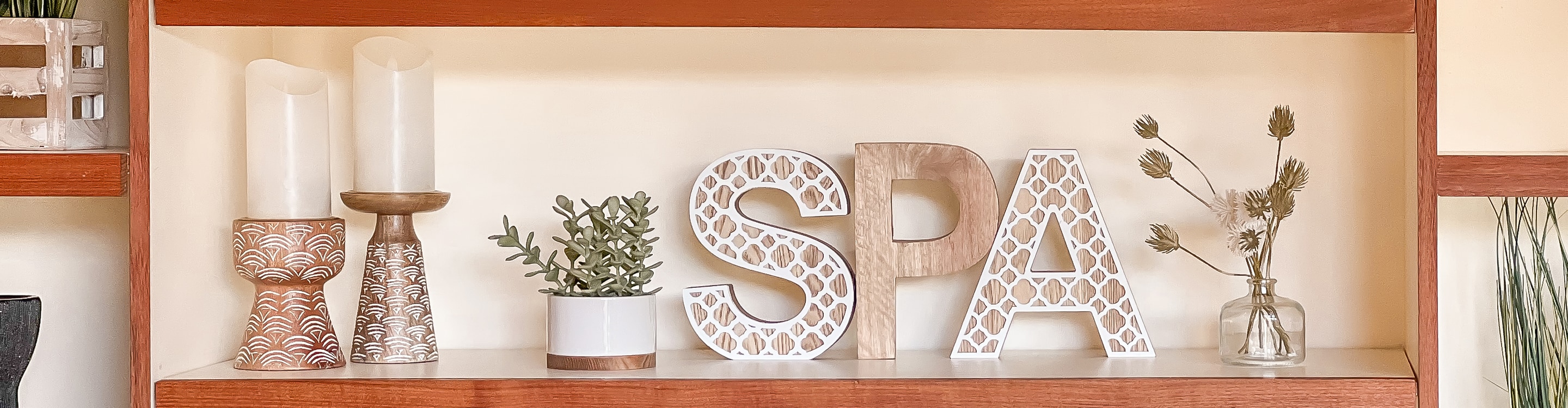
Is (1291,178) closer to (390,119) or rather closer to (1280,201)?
(1280,201)

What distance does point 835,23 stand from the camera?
1.08 m

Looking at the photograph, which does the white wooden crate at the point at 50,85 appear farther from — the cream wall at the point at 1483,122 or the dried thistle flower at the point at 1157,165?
the cream wall at the point at 1483,122

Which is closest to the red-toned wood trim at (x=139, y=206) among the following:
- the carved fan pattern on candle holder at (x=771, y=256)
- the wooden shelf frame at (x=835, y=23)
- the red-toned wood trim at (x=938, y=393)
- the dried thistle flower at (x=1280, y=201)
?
the wooden shelf frame at (x=835, y=23)

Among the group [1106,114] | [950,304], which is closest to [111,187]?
[950,304]

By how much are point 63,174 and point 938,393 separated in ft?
2.47

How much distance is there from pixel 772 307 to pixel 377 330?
387 millimetres

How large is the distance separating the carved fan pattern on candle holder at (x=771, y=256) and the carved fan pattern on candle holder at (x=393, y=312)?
26cm

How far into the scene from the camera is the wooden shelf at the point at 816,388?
3.49ft

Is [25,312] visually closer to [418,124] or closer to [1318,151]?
[418,124]

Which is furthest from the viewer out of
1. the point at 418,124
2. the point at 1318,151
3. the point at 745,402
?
the point at 1318,151

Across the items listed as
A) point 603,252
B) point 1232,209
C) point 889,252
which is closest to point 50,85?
point 603,252

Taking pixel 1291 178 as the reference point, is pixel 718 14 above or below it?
above

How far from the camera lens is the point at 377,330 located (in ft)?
3.98

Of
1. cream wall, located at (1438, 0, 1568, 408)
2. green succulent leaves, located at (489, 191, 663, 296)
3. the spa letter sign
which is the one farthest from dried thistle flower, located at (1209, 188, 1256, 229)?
green succulent leaves, located at (489, 191, 663, 296)
